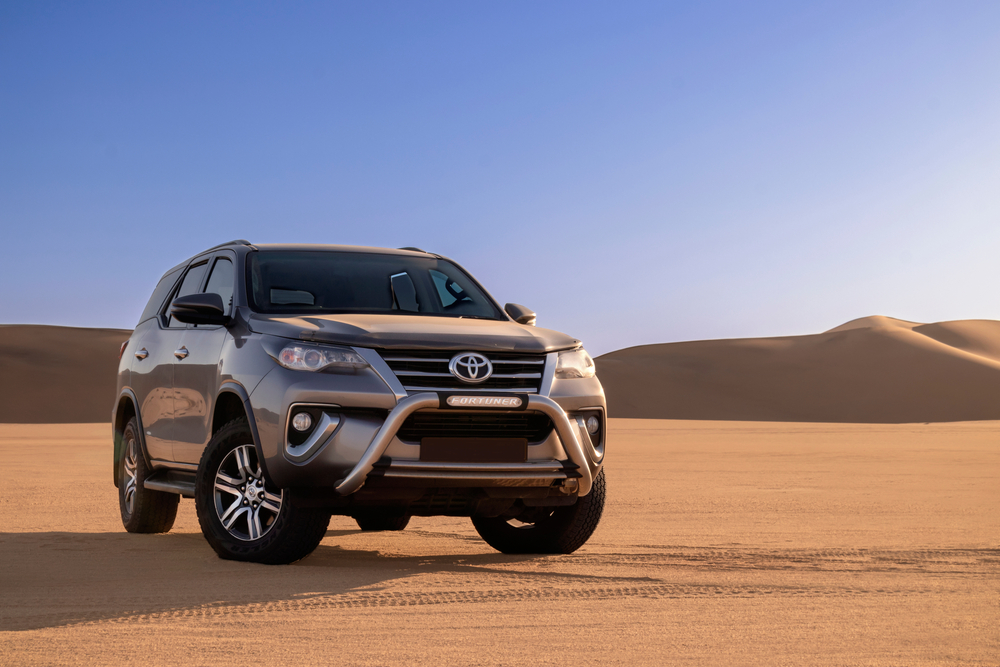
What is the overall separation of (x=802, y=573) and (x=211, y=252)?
193 inches

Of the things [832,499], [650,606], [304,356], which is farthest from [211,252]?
[832,499]

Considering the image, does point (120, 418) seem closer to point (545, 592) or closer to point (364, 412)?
point (364, 412)

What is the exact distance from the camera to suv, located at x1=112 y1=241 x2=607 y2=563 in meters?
6.14

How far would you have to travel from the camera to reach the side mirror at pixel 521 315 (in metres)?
7.73

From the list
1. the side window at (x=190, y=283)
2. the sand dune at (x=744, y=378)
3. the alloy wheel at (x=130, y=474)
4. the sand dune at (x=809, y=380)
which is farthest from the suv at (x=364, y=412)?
the sand dune at (x=809, y=380)

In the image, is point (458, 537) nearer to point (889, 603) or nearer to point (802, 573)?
point (802, 573)

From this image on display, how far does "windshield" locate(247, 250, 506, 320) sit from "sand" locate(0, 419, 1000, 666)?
1.66 m

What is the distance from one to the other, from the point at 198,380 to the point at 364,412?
5.91 ft

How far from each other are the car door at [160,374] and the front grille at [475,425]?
8.21ft

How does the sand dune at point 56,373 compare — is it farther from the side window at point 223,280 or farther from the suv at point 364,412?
the suv at point 364,412

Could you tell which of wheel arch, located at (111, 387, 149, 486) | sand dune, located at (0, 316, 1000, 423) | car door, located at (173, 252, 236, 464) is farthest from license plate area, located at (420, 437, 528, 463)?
sand dune, located at (0, 316, 1000, 423)

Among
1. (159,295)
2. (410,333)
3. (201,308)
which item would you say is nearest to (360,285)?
(201,308)

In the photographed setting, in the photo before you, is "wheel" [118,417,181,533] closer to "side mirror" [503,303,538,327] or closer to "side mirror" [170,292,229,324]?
"side mirror" [170,292,229,324]

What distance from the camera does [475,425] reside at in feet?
20.6
